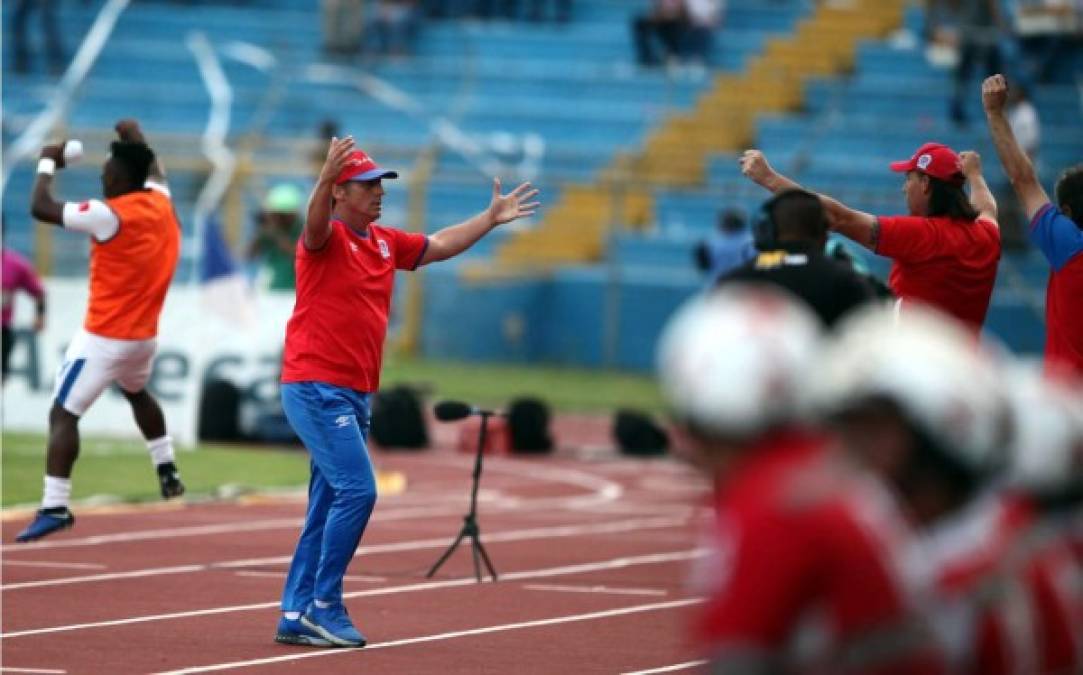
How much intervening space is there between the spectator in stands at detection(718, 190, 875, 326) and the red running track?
3.01 metres

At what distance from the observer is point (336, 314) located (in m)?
11.2

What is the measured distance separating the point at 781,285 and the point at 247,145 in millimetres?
26056

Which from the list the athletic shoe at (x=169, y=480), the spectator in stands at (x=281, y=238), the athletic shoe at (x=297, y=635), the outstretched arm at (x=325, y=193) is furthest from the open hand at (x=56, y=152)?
the spectator in stands at (x=281, y=238)

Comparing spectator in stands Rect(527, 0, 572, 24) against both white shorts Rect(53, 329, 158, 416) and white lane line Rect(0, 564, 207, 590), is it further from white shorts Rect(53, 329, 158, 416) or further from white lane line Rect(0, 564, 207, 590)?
white lane line Rect(0, 564, 207, 590)

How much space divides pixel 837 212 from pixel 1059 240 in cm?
135

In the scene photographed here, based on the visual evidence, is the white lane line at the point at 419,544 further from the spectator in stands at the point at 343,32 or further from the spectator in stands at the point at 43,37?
the spectator in stands at the point at 43,37

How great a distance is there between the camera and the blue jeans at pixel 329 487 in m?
11.0

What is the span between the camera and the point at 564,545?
52.3 feet

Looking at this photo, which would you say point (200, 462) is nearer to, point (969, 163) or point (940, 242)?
point (969, 163)

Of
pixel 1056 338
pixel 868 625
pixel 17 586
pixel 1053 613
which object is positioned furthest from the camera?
pixel 17 586

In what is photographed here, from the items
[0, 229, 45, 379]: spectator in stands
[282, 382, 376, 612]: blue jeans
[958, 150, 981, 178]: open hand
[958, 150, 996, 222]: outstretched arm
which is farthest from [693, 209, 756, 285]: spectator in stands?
[282, 382, 376, 612]: blue jeans

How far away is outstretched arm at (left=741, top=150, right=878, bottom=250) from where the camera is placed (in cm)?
984

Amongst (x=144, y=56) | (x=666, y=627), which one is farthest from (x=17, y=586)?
(x=144, y=56)

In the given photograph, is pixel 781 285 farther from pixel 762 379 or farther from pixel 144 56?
pixel 144 56
